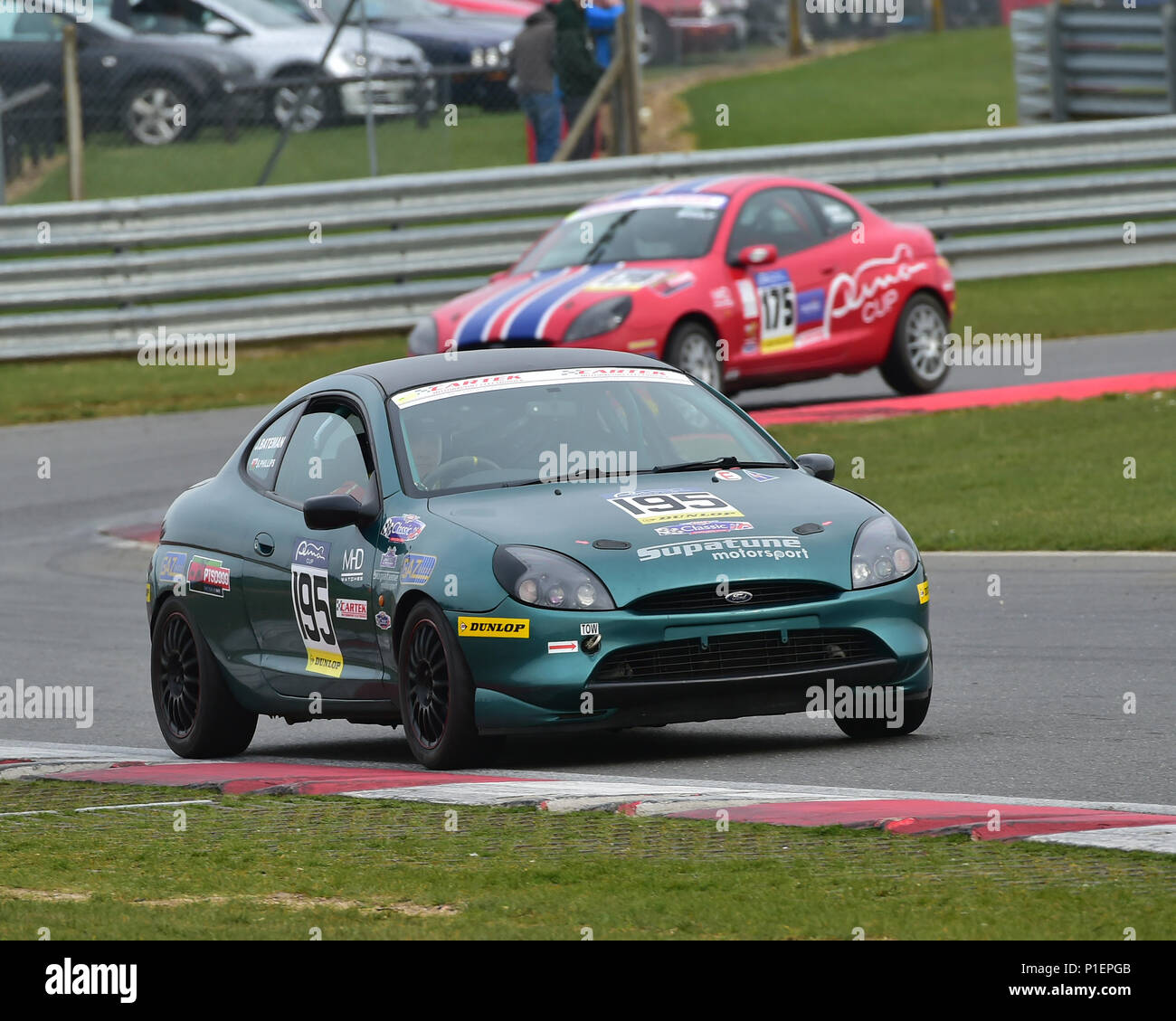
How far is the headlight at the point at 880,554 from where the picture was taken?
8.43 m

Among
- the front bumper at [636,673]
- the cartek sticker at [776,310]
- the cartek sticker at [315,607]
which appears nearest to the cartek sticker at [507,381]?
the cartek sticker at [315,607]

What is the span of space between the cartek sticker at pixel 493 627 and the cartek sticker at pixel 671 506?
573mm

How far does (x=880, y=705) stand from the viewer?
8586mm

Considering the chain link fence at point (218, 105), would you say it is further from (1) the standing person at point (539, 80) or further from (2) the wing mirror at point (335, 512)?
(2) the wing mirror at point (335, 512)

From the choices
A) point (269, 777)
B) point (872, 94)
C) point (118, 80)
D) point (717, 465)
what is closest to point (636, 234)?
point (118, 80)

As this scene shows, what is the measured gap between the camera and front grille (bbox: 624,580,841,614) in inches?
320

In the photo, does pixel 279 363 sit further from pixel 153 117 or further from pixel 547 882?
pixel 547 882

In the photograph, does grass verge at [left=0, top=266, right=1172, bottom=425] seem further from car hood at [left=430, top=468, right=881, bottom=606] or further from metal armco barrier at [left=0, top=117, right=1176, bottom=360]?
car hood at [left=430, top=468, right=881, bottom=606]

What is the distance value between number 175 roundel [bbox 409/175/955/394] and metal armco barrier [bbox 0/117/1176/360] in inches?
154

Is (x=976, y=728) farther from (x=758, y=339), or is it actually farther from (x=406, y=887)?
(x=758, y=339)

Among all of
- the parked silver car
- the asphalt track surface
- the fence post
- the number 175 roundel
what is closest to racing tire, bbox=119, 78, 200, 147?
the fence post

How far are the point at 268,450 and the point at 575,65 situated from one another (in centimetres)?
1497

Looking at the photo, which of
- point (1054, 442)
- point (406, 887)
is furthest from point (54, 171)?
point (406, 887)
